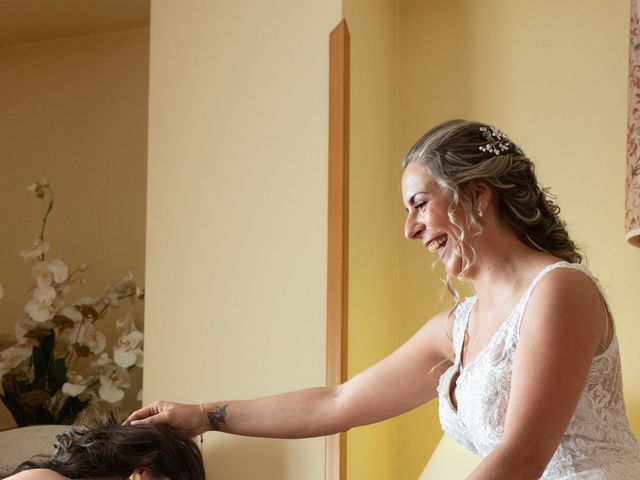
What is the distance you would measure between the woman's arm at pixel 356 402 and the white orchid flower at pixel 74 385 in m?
0.99

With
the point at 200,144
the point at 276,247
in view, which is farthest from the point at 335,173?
the point at 200,144

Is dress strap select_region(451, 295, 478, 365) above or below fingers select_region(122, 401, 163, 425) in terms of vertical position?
above

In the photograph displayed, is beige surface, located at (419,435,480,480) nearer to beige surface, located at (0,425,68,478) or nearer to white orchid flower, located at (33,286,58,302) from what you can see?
beige surface, located at (0,425,68,478)

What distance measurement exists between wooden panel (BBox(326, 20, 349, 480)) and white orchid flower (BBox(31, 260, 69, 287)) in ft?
3.23

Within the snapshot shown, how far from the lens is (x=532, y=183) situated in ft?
5.71

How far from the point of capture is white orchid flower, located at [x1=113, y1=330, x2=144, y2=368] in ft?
9.06

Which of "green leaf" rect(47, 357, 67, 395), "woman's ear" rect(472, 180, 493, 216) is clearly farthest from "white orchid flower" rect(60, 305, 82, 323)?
"woman's ear" rect(472, 180, 493, 216)

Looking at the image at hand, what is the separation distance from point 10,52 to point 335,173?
183cm

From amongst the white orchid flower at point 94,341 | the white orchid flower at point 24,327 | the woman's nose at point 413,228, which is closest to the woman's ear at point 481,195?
the woman's nose at point 413,228

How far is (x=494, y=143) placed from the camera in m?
1.70

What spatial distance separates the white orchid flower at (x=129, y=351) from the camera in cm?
276

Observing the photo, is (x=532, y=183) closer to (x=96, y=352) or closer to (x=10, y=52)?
(x=96, y=352)

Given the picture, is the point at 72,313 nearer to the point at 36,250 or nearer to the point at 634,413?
the point at 36,250

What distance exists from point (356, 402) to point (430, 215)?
1.66 feet
